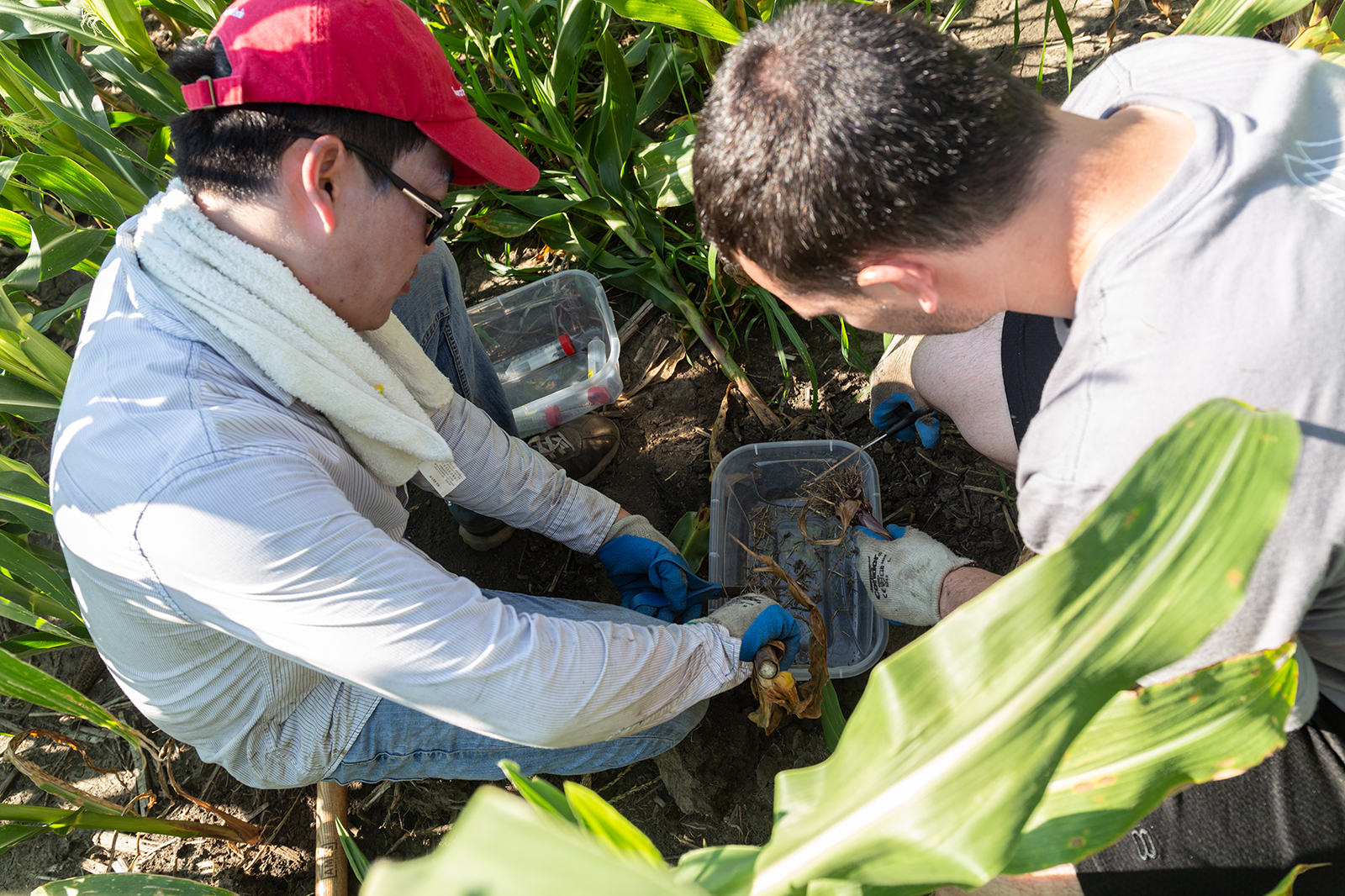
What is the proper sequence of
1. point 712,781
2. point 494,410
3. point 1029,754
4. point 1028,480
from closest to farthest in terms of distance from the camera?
1. point 1029,754
2. point 1028,480
3. point 712,781
4. point 494,410

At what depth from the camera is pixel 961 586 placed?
1.32 meters

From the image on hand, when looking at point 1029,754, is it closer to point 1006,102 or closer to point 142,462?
point 1006,102

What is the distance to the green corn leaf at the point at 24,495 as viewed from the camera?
112cm

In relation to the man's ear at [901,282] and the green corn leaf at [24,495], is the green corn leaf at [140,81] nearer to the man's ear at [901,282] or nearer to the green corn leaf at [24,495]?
the green corn leaf at [24,495]

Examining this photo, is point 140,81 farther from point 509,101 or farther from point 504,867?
point 504,867

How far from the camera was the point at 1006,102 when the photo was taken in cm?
75

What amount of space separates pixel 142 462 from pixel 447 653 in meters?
0.39

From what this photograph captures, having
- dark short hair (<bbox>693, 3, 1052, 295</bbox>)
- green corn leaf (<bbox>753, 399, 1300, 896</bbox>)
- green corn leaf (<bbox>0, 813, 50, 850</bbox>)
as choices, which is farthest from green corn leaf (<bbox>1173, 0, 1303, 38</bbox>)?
green corn leaf (<bbox>0, 813, 50, 850</bbox>)

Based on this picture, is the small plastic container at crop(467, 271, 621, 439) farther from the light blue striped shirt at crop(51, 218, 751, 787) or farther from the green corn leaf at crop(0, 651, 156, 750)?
the green corn leaf at crop(0, 651, 156, 750)

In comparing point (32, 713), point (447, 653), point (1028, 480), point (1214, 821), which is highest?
point (1028, 480)

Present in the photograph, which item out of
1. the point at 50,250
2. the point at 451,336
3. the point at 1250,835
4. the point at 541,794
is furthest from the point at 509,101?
the point at 1250,835

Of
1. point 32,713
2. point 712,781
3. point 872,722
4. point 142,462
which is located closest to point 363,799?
point 712,781

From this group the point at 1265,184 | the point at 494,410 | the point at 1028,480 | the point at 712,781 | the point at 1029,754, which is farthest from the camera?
the point at 494,410

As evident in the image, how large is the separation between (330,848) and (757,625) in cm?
91
